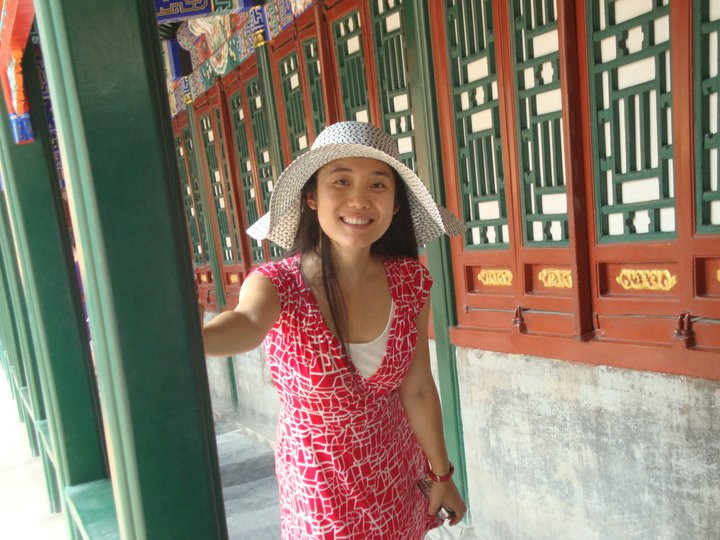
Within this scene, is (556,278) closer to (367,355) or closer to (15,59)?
(367,355)

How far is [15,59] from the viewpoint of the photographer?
71.7 inches

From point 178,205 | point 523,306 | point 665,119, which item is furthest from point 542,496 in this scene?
point 178,205

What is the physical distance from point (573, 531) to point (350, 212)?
2226mm

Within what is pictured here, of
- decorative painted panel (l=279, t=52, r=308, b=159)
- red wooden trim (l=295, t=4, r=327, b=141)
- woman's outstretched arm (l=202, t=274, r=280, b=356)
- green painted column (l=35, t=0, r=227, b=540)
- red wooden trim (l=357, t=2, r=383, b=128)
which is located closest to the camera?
green painted column (l=35, t=0, r=227, b=540)

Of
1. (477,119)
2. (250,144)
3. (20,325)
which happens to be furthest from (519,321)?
(250,144)

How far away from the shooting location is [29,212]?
1.74 meters

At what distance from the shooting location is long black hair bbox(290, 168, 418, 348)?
1.48m

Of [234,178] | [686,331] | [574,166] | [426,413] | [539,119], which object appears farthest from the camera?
[234,178]

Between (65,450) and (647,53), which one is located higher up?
(647,53)

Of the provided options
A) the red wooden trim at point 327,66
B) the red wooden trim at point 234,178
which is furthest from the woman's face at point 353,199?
the red wooden trim at point 234,178

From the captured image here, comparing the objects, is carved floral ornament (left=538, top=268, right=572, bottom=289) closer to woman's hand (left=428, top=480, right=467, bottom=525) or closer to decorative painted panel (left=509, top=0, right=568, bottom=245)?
decorative painted panel (left=509, top=0, right=568, bottom=245)

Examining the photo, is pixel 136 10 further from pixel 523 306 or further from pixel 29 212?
pixel 523 306

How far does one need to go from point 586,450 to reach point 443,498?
1359 mm

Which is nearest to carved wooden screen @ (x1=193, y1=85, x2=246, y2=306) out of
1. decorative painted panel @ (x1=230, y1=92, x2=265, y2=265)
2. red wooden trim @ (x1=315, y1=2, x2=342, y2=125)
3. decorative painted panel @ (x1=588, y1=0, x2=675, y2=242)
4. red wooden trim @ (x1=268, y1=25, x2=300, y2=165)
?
decorative painted panel @ (x1=230, y1=92, x2=265, y2=265)
